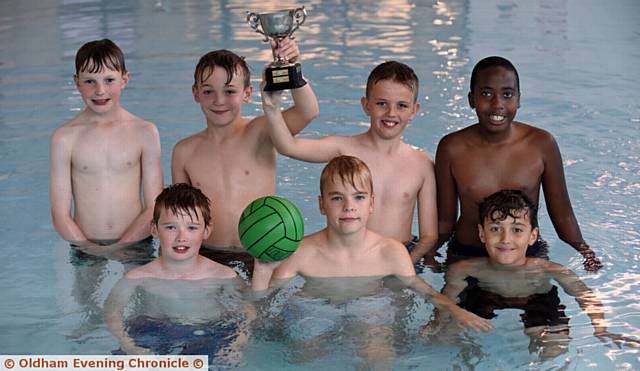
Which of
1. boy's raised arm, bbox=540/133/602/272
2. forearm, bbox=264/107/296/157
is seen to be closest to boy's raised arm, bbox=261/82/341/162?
forearm, bbox=264/107/296/157

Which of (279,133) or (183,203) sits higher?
(279,133)

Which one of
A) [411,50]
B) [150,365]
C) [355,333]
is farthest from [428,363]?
[411,50]

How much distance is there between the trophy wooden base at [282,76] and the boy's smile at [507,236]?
114 cm

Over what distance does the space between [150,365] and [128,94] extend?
5.40 meters

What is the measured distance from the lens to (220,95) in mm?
4594

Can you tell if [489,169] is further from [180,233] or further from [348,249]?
[180,233]

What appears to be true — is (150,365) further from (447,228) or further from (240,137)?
(447,228)

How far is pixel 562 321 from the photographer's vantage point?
13.9 feet

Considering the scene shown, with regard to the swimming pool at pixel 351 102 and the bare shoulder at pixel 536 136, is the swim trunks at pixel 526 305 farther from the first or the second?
the bare shoulder at pixel 536 136

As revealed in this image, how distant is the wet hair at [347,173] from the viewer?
13.4 ft

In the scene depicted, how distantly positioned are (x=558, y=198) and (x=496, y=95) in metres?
0.65

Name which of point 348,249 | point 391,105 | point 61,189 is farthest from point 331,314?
point 61,189

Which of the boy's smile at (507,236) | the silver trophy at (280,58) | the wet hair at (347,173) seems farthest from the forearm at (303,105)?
the boy's smile at (507,236)

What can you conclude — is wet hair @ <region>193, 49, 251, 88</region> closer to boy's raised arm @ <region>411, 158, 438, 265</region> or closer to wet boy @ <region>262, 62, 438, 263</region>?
wet boy @ <region>262, 62, 438, 263</region>
